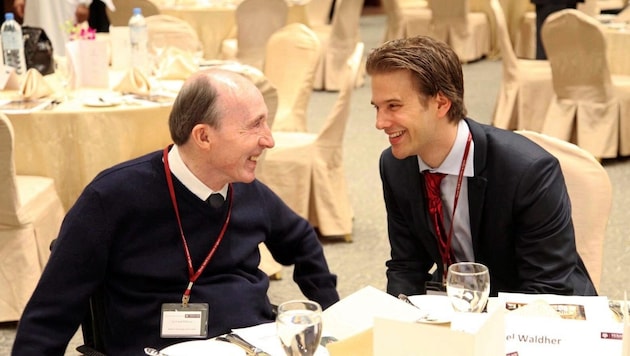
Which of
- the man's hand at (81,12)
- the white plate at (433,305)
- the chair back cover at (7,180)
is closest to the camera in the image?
the white plate at (433,305)

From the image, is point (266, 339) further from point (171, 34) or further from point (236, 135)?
point (171, 34)

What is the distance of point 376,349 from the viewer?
5.14ft

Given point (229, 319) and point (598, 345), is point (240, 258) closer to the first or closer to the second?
point (229, 319)

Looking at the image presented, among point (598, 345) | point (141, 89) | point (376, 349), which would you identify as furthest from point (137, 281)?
point (141, 89)

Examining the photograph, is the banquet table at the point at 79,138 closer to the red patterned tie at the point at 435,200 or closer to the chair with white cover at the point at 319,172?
the chair with white cover at the point at 319,172

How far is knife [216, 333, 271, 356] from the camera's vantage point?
6.20ft

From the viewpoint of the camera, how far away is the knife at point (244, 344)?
6.20ft

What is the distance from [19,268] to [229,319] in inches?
70.5

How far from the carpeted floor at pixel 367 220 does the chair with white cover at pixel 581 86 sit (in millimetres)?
233

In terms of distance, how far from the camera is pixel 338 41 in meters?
8.01

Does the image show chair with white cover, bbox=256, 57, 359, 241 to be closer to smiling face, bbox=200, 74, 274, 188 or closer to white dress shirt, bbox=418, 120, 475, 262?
white dress shirt, bbox=418, 120, 475, 262

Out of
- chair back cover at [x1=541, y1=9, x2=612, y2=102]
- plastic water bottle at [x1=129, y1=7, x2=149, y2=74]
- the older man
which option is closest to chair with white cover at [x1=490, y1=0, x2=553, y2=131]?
chair back cover at [x1=541, y1=9, x2=612, y2=102]

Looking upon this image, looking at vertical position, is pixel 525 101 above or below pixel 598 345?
below

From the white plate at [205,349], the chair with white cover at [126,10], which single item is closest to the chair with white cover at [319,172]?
the chair with white cover at [126,10]
